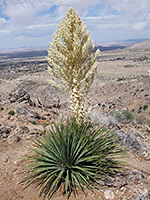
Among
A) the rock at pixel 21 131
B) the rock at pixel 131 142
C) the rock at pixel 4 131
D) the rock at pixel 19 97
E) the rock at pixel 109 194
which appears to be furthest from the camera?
the rock at pixel 19 97

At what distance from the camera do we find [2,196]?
10.1ft

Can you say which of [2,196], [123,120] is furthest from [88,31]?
[123,120]

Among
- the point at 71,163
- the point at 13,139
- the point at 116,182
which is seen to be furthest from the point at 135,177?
the point at 13,139

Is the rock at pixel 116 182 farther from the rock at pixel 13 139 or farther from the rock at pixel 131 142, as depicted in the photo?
the rock at pixel 13 139

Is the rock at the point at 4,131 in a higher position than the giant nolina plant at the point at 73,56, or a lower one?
lower

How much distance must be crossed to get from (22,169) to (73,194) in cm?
139

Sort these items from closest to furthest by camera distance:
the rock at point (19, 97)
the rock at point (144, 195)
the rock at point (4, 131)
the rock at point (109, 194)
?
the rock at point (144, 195), the rock at point (109, 194), the rock at point (4, 131), the rock at point (19, 97)

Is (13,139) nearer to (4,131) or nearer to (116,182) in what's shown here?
(4,131)

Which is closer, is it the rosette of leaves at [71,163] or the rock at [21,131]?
the rosette of leaves at [71,163]

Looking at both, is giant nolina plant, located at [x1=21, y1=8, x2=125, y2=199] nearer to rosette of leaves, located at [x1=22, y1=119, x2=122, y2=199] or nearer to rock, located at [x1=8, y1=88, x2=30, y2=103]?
rosette of leaves, located at [x1=22, y1=119, x2=122, y2=199]

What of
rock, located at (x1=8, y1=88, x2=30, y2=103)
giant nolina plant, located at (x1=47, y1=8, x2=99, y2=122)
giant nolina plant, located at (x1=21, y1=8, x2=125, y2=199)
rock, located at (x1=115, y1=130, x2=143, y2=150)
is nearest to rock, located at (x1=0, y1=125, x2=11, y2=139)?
giant nolina plant, located at (x1=21, y1=8, x2=125, y2=199)

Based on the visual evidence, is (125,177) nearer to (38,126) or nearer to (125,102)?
(38,126)

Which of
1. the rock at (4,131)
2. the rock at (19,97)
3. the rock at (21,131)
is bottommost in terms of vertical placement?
the rock at (19,97)

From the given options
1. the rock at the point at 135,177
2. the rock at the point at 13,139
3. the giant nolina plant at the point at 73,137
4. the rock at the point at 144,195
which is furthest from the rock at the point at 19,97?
the rock at the point at 144,195
